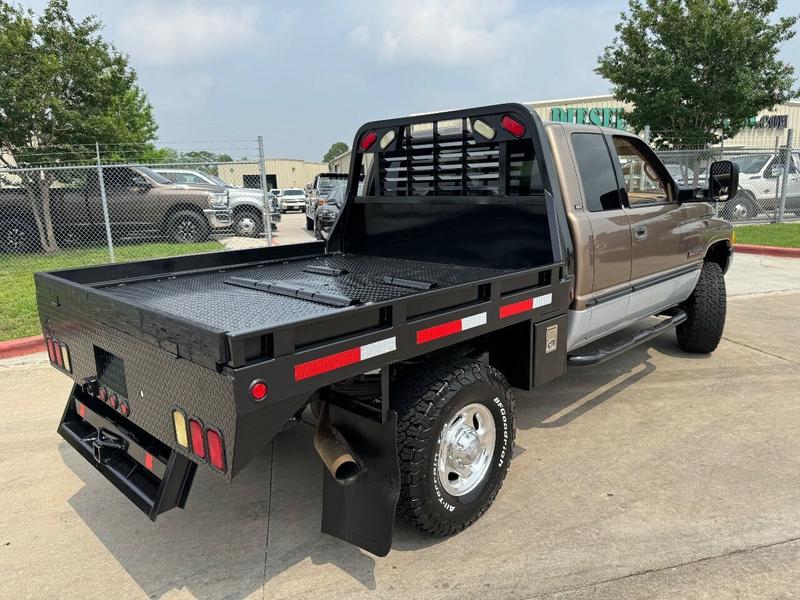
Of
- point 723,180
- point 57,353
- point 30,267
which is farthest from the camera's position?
point 30,267

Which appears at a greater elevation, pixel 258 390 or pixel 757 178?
pixel 757 178

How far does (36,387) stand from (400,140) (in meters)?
3.61

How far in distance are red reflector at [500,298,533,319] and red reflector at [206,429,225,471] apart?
147 centimetres

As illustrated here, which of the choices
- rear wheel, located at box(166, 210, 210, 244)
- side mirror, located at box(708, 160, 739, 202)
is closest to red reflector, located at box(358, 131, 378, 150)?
side mirror, located at box(708, 160, 739, 202)

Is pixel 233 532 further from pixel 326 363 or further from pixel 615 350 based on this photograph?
pixel 615 350

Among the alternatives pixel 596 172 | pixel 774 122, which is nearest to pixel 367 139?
pixel 596 172

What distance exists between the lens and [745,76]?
14.9 metres

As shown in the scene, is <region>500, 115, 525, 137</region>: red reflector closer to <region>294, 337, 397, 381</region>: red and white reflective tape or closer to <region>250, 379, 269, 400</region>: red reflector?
<region>294, 337, 397, 381</region>: red and white reflective tape

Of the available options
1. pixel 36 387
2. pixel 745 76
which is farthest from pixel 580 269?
pixel 745 76

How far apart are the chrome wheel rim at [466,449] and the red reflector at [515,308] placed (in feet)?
1.54

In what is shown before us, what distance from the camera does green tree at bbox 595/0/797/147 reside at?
15.0 meters

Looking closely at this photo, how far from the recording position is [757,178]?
15359mm

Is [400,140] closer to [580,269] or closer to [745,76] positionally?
[580,269]

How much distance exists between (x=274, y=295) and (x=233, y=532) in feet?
4.02
